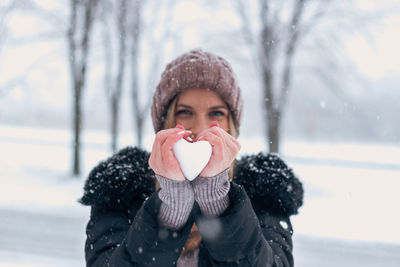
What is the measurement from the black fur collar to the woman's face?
239 mm

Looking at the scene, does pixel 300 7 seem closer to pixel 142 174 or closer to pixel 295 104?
pixel 295 104

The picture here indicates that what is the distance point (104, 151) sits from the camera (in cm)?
1293

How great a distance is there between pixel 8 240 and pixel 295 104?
19.8 feet

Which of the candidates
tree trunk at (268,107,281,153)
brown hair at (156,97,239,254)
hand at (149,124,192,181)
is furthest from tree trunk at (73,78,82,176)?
hand at (149,124,192,181)

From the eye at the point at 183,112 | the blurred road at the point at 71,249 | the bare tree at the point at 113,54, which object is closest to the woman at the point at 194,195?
the eye at the point at 183,112

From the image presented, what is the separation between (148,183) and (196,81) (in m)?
0.46

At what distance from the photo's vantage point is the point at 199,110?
133cm

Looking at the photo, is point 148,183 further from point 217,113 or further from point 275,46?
point 275,46

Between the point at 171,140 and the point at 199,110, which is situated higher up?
the point at 199,110

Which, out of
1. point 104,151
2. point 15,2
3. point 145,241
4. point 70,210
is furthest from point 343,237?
point 104,151

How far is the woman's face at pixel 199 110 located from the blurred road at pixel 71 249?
3.37m

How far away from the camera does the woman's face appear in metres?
1.32

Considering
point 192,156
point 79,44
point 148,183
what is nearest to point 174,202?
point 192,156

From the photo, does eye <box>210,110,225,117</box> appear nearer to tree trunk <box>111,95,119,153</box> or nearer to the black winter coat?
the black winter coat
